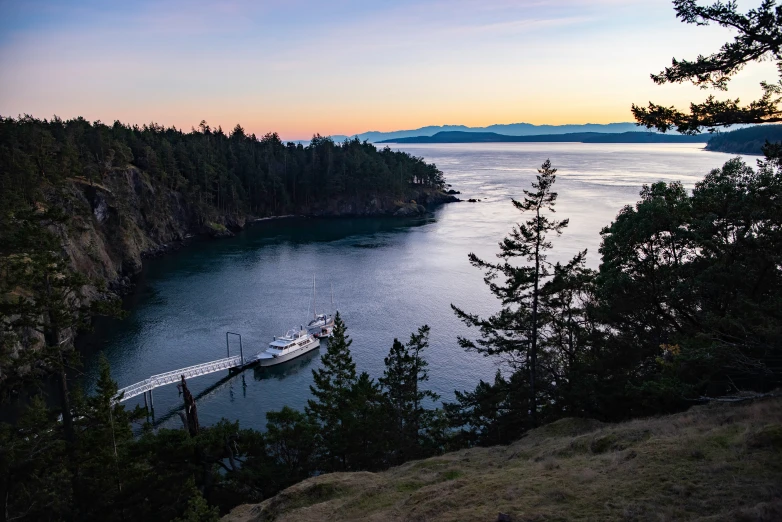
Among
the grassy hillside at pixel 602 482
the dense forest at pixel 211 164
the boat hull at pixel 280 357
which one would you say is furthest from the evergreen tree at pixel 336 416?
the dense forest at pixel 211 164

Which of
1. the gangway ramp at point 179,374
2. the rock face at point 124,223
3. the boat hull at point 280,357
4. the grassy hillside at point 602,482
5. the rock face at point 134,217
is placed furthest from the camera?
the rock face at point 134,217

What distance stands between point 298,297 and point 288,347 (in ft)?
62.1

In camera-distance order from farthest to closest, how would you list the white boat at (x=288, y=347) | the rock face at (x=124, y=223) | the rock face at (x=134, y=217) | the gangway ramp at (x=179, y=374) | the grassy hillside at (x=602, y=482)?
the rock face at (x=134, y=217) < the rock face at (x=124, y=223) < the white boat at (x=288, y=347) < the gangway ramp at (x=179, y=374) < the grassy hillside at (x=602, y=482)

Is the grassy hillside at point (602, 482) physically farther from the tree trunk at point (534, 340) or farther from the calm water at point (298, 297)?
the calm water at point (298, 297)

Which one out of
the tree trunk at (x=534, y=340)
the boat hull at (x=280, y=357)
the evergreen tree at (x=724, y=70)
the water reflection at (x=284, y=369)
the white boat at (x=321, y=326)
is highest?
the evergreen tree at (x=724, y=70)

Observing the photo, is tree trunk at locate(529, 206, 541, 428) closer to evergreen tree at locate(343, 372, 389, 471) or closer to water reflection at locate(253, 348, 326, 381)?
evergreen tree at locate(343, 372, 389, 471)

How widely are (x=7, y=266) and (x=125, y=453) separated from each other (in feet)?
30.0

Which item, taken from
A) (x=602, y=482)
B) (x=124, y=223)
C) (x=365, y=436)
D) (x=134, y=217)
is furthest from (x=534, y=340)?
(x=134, y=217)

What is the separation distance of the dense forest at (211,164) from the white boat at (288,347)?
28880 millimetres

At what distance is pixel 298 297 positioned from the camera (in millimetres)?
68562

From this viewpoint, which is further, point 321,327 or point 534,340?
point 321,327

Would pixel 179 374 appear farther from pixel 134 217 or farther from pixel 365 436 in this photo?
pixel 134 217

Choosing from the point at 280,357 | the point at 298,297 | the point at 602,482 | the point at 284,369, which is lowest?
the point at 284,369

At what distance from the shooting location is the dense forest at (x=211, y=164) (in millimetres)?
69750
